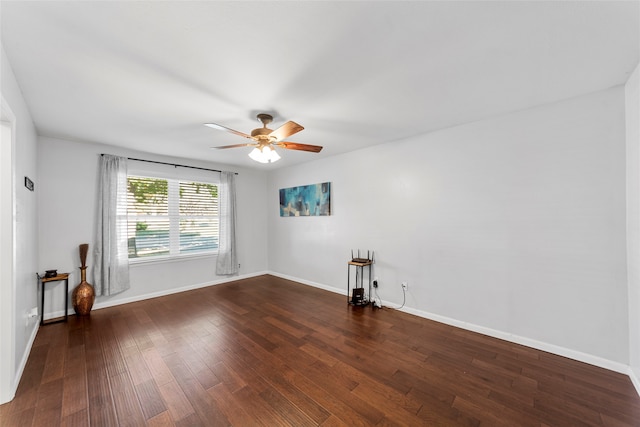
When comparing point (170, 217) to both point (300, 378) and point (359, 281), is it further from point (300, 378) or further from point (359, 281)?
point (300, 378)

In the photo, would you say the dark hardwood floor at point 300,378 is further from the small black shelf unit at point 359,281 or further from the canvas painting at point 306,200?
the canvas painting at point 306,200

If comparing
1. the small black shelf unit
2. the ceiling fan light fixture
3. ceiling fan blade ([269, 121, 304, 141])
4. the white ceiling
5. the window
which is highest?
the white ceiling

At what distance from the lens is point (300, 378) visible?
6.60 feet

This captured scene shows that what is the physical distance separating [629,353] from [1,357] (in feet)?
16.1

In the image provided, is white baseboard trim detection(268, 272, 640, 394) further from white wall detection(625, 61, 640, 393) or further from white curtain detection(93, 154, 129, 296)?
white curtain detection(93, 154, 129, 296)

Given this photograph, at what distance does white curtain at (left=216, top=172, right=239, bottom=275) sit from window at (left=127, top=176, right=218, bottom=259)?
0.46ft

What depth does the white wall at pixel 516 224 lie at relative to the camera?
7.01 feet

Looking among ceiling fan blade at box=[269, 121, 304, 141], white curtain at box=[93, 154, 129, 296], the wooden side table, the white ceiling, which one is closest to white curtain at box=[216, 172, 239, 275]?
white curtain at box=[93, 154, 129, 296]

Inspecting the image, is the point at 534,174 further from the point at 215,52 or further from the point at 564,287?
the point at 215,52

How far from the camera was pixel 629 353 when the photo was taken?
2037 mm

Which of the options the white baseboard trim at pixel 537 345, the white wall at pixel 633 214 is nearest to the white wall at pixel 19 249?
the white baseboard trim at pixel 537 345

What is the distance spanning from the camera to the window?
13.1 ft

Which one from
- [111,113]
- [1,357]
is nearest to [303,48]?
[111,113]

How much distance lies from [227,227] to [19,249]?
9.86 feet
